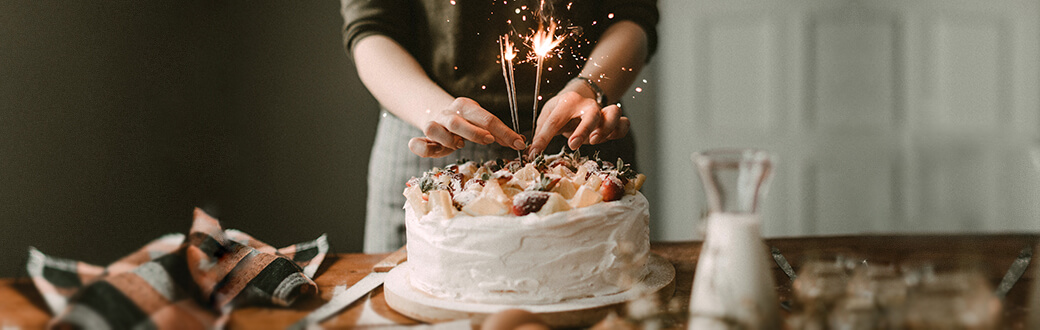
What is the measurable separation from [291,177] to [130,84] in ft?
2.38

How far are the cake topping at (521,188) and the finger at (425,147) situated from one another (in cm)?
8

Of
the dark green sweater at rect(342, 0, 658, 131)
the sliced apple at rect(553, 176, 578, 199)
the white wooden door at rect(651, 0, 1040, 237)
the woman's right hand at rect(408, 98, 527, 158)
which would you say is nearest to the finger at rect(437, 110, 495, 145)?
the woman's right hand at rect(408, 98, 527, 158)

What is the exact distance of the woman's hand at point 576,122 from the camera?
4.37 ft

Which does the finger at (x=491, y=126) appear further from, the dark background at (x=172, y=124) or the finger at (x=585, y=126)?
the dark background at (x=172, y=124)

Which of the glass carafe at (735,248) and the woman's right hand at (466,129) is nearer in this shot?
the glass carafe at (735,248)

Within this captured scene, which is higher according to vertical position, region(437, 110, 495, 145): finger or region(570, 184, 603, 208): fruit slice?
region(437, 110, 495, 145): finger

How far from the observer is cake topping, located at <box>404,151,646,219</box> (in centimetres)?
104

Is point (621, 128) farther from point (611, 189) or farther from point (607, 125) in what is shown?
point (611, 189)

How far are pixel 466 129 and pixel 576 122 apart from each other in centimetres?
31

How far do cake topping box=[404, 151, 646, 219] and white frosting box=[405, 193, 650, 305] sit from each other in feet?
0.06

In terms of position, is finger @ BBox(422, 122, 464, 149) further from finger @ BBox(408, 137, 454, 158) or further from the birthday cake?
the birthday cake

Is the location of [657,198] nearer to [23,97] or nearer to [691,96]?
[691,96]

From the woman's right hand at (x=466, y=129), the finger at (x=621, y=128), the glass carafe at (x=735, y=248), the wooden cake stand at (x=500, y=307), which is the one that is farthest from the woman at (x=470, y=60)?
the glass carafe at (x=735, y=248)

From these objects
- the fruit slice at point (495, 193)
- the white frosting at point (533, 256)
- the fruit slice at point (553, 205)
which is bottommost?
the white frosting at point (533, 256)
